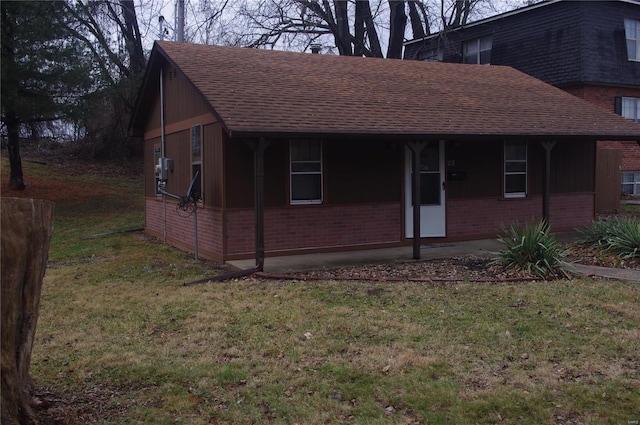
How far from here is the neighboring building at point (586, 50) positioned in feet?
70.2

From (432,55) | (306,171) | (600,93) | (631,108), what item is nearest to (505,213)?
(306,171)

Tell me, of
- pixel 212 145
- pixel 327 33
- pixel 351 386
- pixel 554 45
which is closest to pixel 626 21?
pixel 554 45

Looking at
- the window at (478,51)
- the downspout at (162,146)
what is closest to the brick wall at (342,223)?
the downspout at (162,146)

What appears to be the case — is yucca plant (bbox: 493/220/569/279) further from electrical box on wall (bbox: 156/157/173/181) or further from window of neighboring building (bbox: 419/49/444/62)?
window of neighboring building (bbox: 419/49/444/62)

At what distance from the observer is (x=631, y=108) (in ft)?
75.3

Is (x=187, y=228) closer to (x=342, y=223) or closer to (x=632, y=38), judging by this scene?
(x=342, y=223)

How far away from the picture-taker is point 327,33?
94.0 ft

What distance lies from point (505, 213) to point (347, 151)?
4.12m

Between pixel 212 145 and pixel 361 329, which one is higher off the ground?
pixel 212 145

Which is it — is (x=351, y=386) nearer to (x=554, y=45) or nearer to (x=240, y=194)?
(x=240, y=194)

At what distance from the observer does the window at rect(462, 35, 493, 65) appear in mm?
25344

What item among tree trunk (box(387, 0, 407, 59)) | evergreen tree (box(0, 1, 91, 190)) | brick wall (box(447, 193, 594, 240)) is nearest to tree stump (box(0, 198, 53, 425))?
brick wall (box(447, 193, 594, 240))

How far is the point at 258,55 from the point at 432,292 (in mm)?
8089

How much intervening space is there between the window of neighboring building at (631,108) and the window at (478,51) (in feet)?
17.5
